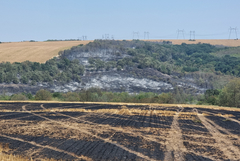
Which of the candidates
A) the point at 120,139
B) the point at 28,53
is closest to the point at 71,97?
the point at 120,139

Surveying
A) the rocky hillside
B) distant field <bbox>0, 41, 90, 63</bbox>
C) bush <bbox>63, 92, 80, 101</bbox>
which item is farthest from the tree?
distant field <bbox>0, 41, 90, 63</bbox>

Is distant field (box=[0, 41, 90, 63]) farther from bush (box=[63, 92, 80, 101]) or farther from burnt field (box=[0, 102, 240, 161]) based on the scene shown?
burnt field (box=[0, 102, 240, 161])

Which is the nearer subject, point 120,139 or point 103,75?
point 120,139

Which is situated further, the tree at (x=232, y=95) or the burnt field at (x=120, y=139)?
the tree at (x=232, y=95)

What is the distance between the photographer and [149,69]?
89.4 meters

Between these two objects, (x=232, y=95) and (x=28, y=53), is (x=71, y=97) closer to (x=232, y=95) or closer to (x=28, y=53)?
(x=232, y=95)

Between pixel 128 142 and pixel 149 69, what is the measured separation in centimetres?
7546

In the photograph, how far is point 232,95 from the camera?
40406 millimetres

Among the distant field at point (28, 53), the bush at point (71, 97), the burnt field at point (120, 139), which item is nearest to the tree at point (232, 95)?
the burnt field at point (120, 139)

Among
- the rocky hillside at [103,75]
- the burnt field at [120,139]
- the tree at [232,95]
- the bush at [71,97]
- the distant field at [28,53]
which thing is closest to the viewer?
the burnt field at [120,139]

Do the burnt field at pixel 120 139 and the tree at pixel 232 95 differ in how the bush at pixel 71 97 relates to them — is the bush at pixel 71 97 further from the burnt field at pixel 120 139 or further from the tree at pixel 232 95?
the burnt field at pixel 120 139

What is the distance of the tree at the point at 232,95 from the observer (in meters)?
39.6

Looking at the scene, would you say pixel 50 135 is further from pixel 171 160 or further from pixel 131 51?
pixel 131 51

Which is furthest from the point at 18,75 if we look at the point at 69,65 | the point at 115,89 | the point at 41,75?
the point at 115,89
